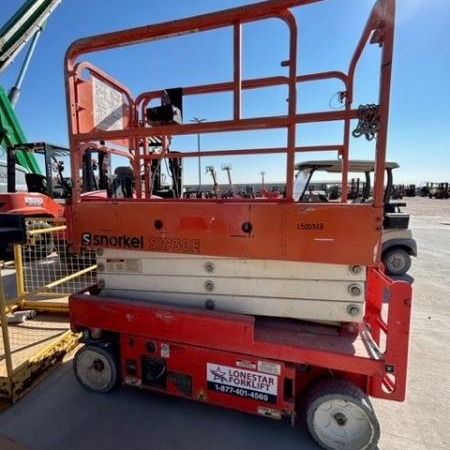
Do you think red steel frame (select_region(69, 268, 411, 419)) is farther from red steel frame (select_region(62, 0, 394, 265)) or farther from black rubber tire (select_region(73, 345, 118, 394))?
red steel frame (select_region(62, 0, 394, 265))

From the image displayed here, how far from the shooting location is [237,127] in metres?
1.91

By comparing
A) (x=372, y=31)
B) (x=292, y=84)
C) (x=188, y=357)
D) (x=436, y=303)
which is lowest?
(x=436, y=303)

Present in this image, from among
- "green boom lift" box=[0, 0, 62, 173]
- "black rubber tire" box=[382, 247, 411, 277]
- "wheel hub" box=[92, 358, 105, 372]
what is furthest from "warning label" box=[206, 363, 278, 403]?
"green boom lift" box=[0, 0, 62, 173]

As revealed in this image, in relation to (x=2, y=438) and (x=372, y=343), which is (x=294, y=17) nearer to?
(x=372, y=343)

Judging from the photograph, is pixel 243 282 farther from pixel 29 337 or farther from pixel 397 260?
pixel 397 260

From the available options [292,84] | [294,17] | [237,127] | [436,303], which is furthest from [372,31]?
[436,303]

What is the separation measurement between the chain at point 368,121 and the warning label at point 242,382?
173cm

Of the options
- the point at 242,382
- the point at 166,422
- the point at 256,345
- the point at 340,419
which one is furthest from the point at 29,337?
the point at 340,419

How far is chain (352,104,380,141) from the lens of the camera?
1647mm

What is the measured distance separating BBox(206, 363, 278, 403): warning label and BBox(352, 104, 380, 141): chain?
173 cm

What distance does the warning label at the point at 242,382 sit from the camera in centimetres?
205

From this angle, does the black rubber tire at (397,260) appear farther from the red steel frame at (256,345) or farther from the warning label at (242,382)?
the warning label at (242,382)

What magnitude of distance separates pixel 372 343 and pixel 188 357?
4.47 feet

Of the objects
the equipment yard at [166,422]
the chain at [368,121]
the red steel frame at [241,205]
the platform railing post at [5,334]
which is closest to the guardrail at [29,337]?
the platform railing post at [5,334]
